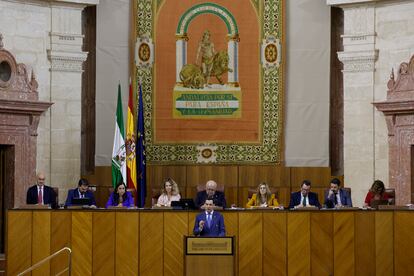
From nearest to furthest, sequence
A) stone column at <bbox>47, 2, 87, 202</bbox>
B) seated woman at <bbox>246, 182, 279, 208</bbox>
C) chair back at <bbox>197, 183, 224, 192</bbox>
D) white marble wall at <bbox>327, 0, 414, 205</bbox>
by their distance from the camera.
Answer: seated woman at <bbox>246, 182, 279, 208</bbox> → chair back at <bbox>197, 183, 224, 192</bbox> → white marble wall at <bbox>327, 0, 414, 205</bbox> → stone column at <bbox>47, 2, 87, 202</bbox>

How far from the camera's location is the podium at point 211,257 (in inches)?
531

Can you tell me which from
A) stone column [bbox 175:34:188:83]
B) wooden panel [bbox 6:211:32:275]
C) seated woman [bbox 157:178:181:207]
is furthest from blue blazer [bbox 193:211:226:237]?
stone column [bbox 175:34:188:83]

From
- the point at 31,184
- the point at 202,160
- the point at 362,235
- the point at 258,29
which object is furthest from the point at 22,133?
the point at 362,235

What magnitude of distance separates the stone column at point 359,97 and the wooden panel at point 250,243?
387 centimetres

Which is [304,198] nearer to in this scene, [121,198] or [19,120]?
[121,198]

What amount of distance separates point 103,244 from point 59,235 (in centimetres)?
60

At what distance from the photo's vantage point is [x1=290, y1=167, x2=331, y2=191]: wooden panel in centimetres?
1822

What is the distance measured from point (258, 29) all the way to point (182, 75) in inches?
60.4

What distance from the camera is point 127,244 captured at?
47.3 feet

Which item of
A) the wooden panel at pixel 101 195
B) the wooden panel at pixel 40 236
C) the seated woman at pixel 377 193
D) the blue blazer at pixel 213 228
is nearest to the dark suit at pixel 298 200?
the seated woman at pixel 377 193

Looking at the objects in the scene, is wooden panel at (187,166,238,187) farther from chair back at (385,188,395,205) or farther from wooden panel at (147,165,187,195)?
chair back at (385,188,395,205)

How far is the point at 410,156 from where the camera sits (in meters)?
17.3

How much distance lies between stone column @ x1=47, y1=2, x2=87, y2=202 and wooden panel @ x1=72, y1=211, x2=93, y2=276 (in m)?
3.74

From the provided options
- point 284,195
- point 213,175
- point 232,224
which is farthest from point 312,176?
point 232,224
